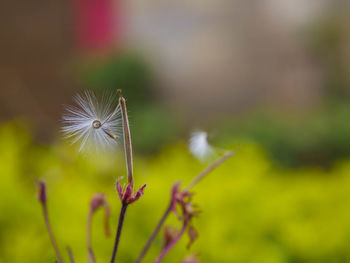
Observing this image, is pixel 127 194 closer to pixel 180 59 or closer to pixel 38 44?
pixel 180 59

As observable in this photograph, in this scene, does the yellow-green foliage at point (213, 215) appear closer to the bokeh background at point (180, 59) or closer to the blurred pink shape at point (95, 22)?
the bokeh background at point (180, 59)

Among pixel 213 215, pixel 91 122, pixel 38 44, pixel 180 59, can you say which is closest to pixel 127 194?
pixel 91 122

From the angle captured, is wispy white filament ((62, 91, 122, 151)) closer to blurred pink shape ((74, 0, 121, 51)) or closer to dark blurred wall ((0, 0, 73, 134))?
dark blurred wall ((0, 0, 73, 134))

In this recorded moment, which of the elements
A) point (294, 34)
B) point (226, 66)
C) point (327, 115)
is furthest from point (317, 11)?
point (327, 115)

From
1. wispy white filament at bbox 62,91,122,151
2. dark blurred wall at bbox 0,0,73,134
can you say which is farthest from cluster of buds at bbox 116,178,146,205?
dark blurred wall at bbox 0,0,73,134

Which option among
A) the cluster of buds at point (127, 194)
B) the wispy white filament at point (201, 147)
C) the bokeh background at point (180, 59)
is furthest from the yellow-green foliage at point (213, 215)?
the bokeh background at point (180, 59)
